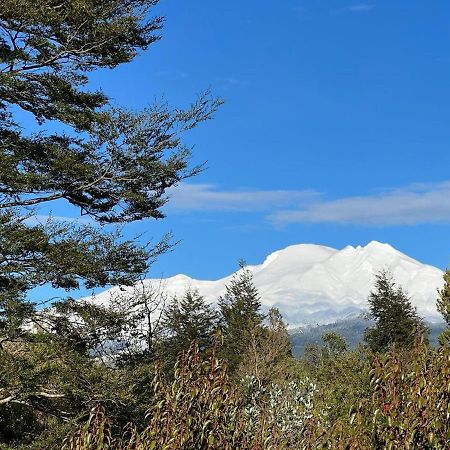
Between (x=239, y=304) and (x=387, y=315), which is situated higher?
(x=239, y=304)

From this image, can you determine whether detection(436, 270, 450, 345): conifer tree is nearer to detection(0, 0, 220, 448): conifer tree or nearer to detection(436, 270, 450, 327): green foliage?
detection(436, 270, 450, 327): green foliage

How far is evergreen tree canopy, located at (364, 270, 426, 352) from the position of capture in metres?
48.7

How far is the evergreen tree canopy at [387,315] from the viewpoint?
160ft

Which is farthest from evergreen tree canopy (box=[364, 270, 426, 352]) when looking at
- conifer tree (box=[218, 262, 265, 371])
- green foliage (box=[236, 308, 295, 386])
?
green foliage (box=[236, 308, 295, 386])

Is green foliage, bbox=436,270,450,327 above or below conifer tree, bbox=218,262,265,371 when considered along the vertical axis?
below

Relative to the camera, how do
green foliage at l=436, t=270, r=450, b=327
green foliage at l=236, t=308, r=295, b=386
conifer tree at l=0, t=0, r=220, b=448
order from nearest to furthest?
conifer tree at l=0, t=0, r=220, b=448
green foliage at l=236, t=308, r=295, b=386
green foliage at l=436, t=270, r=450, b=327

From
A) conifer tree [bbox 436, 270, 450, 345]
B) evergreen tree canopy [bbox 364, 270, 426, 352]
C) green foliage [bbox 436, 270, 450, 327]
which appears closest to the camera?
conifer tree [bbox 436, 270, 450, 345]

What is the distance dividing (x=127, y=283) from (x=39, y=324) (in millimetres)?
2432

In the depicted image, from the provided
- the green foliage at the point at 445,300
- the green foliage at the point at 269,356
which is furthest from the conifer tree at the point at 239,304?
the green foliage at the point at 445,300

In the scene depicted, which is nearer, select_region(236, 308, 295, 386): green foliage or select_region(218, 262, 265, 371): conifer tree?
select_region(236, 308, 295, 386): green foliage

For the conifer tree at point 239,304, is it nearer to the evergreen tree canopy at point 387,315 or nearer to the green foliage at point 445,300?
the evergreen tree canopy at point 387,315

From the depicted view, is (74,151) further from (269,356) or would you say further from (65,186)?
(269,356)

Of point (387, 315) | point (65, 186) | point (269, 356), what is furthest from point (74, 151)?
point (387, 315)

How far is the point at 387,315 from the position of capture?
1959 inches
